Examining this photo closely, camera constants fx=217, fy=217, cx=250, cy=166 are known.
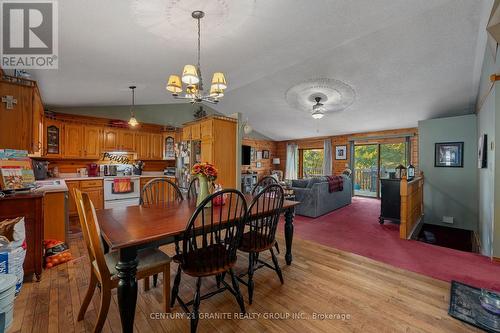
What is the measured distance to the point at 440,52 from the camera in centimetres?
344

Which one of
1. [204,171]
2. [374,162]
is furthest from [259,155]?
[204,171]

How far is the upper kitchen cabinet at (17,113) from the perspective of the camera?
2459 mm

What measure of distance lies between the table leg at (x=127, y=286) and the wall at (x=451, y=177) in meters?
6.25

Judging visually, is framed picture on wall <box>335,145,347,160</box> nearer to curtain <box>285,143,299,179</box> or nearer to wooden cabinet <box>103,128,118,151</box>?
curtain <box>285,143,299,179</box>

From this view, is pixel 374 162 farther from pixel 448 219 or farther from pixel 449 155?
pixel 448 219

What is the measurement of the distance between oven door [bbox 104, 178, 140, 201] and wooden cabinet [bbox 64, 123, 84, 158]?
90cm

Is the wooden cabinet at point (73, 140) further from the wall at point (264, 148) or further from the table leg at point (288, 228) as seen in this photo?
the wall at point (264, 148)

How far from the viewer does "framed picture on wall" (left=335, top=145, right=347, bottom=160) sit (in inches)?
316

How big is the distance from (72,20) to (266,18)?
178cm

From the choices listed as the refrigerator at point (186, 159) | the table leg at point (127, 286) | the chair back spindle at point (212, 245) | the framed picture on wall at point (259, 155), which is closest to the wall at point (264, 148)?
the framed picture on wall at point (259, 155)

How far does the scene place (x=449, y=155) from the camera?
4867mm

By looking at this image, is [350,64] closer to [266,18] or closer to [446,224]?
[266,18]

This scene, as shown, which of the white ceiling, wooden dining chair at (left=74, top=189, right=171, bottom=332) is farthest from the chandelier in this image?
wooden dining chair at (left=74, top=189, right=171, bottom=332)
